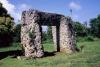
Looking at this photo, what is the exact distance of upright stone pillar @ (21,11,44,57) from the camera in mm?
27750

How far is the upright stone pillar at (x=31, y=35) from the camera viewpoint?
91.0 ft

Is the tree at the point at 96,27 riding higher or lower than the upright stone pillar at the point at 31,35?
higher

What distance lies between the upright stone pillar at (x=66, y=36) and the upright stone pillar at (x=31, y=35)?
5003mm

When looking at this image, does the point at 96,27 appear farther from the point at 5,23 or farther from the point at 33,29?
the point at 33,29

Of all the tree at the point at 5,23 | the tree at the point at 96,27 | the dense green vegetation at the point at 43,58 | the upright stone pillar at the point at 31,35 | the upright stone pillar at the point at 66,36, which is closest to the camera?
the dense green vegetation at the point at 43,58

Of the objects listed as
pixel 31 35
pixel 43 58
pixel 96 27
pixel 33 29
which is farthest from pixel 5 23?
pixel 96 27

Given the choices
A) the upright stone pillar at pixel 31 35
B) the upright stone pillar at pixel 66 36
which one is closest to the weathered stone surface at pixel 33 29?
the upright stone pillar at pixel 31 35

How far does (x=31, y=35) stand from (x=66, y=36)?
5955 mm

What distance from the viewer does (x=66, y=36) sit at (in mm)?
32094

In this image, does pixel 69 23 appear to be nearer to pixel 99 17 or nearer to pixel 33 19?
pixel 33 19

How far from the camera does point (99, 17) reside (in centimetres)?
9644

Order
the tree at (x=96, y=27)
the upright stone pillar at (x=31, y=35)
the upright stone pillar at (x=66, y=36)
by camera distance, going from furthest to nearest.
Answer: the tree at (x=96, y=27), the upright stone pillar at (x=66, y=36), the upright stone pillar at (x=31, y=35)

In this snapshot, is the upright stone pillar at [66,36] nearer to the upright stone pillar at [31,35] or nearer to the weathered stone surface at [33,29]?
the weathered stone surface at [33,29]

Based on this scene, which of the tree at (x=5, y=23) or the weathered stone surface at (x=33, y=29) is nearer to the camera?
the weathered stone surface at (x=33, y=29)
